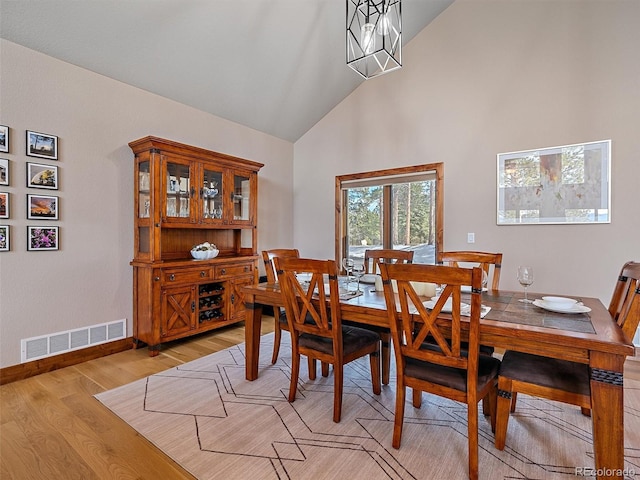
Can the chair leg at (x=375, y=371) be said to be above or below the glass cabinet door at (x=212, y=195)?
below

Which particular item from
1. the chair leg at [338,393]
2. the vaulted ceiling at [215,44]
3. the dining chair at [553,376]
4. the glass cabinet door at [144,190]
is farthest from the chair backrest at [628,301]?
the glass cabinet door at [144,190]

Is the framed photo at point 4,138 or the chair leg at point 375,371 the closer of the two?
the chair leg at point 375,371

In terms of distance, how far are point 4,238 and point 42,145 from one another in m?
0.79

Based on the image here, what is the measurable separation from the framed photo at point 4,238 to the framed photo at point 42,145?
0.60 meters

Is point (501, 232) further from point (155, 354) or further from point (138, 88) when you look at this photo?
point (138, 88)

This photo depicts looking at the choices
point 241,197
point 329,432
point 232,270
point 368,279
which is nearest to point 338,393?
point 329,432

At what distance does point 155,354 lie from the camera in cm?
308

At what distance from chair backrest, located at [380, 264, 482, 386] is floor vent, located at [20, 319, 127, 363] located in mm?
2776

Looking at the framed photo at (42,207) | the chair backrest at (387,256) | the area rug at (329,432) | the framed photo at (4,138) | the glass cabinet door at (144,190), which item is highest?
the framed photo at (4,138)

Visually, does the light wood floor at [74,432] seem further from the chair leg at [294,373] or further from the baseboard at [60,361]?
the chair leg at [294,373]

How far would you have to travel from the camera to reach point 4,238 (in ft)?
8.15

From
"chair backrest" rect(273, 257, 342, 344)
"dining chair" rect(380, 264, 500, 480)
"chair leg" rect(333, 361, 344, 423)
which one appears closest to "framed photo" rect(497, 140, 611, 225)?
"dining chair" rect(380, 264, 500, 480)

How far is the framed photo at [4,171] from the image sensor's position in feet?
8.10

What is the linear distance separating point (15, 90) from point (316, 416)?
325cm
